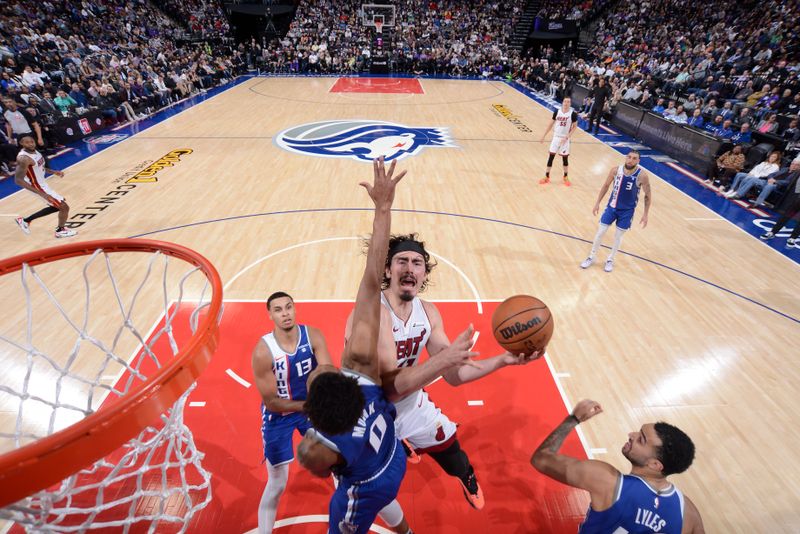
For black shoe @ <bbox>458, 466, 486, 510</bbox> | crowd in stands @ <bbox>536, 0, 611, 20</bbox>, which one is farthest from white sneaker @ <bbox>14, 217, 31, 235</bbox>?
crowd in stands @ <bbox>536, 0, 611, 20</bbox>

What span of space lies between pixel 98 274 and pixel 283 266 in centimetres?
256

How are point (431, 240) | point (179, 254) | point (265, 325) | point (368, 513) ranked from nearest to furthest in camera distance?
1. point (368, 513)
2. point (179, 254)
3. point (265, 325)
4. point (431, 240)

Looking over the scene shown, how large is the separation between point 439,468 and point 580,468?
1.58m

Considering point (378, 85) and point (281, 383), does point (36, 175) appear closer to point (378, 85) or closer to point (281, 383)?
point (281, 383)

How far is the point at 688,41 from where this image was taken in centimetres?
1984

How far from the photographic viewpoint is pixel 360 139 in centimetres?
1223

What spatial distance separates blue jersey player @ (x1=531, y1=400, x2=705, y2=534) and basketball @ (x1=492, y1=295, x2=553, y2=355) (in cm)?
Answer: 42

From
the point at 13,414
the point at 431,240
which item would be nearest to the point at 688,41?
the point at 431,240

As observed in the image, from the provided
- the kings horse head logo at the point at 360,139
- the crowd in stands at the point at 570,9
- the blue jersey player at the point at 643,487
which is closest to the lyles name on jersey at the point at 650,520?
the blue jersey player at the point at 643,487

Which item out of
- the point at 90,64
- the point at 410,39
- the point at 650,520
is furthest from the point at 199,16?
the point at 650,520

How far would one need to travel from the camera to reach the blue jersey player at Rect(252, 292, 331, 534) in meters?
2.81

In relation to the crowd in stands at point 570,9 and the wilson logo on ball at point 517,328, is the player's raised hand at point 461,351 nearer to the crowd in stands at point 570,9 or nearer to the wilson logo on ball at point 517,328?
the wilson logo on ball at point 517,328

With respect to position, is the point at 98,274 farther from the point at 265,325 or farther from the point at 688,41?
the point at 688,41

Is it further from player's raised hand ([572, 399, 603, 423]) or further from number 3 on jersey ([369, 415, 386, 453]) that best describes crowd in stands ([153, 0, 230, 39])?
player's raised hand ([572, 399, 603, 423])
